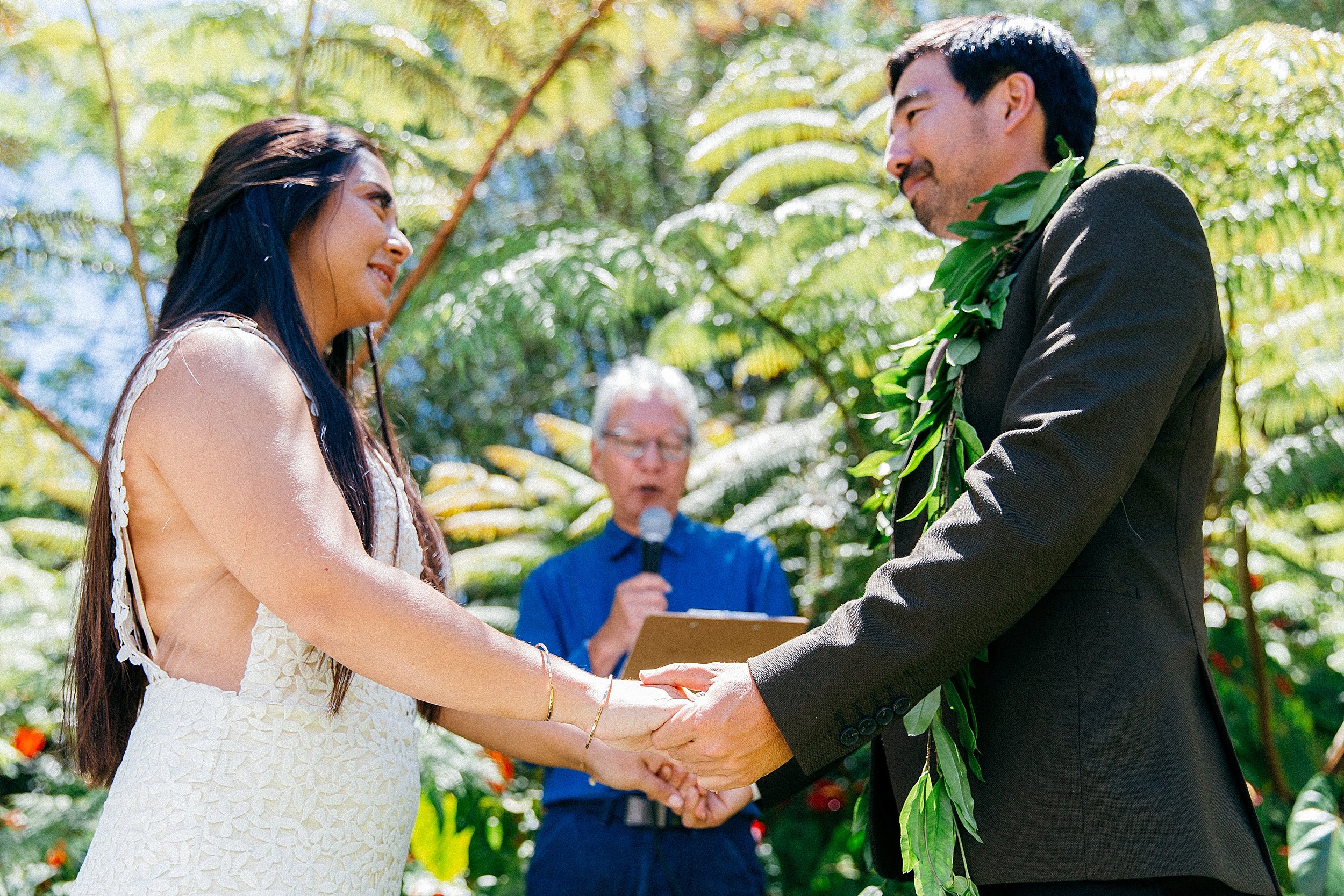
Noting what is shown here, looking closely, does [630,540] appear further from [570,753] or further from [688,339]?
[688,339]

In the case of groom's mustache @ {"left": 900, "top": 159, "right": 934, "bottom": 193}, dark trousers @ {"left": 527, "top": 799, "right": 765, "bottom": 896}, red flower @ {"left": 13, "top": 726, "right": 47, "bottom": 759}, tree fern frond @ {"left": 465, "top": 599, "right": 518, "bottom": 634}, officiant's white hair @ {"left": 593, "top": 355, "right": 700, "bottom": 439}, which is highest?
groom's mustache @ {"left": 900, "top": 159, "right": 934, "bottom": 193}

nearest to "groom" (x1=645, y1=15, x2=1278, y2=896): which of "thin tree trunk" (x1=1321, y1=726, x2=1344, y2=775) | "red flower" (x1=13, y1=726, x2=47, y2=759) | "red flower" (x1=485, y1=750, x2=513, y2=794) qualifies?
"thin tree trunk" (x1=1321, y1=726, x2=1344, y2=775)

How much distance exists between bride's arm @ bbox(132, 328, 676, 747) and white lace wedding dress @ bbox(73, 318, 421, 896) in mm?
93

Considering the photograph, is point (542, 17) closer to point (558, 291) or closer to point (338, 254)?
point (558, 291)

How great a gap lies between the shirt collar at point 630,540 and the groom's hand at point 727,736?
1.41m

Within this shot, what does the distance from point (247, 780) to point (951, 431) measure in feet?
4.38

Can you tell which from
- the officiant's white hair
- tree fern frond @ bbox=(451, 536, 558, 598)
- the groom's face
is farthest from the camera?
tree fern frond @ bbox=(451, 536, 558, 598)

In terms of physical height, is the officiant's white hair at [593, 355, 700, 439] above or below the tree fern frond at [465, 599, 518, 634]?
above

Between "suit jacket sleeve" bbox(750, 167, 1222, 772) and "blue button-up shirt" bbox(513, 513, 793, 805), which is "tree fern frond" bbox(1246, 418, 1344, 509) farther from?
"suit jacket sleeve" bbox(750, 167, 1222, 772)

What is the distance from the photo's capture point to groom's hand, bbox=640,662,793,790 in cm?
190

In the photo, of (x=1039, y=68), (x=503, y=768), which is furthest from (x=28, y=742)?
(x=1039, y=68)

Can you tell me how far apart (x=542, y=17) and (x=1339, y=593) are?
454cm

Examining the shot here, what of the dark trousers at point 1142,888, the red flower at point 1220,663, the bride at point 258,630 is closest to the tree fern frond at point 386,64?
the bride at point 258,630

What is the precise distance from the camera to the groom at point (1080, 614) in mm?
1671
